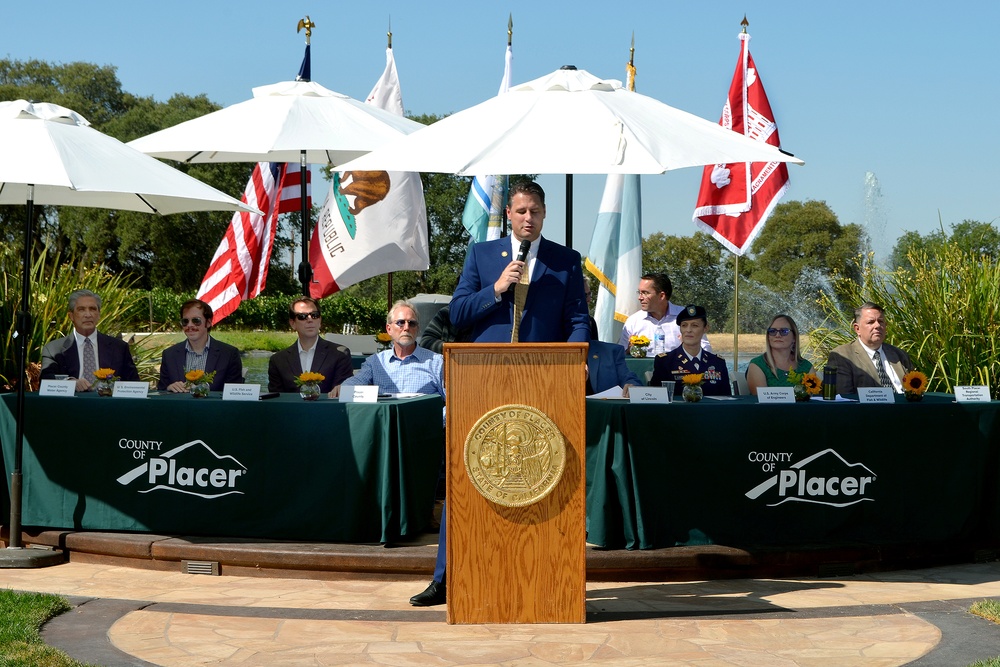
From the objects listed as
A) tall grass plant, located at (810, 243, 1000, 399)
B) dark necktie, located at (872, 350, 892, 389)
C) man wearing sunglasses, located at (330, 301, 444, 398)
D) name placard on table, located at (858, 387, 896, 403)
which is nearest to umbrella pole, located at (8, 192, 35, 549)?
man wearing sunglasses, located at (330, 301, 444, 398)

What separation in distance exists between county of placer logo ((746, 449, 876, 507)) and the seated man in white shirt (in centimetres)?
249

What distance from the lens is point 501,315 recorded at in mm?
5676

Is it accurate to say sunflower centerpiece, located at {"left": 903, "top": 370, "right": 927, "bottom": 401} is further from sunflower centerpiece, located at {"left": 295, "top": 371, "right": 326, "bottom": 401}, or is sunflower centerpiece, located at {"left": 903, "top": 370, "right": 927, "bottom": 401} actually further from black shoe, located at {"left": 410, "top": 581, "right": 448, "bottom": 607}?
sunflower centerpiece, located at {"left": 295, "top": 371, "right": 326, "bottom": 401}

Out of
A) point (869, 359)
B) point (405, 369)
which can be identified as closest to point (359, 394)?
point (405, 369)

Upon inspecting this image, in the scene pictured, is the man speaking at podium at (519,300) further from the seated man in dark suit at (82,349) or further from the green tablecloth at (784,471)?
the seated man in dark suit at (82,349)

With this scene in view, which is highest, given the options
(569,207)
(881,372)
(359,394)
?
(569,207)

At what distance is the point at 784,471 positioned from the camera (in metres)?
6.36

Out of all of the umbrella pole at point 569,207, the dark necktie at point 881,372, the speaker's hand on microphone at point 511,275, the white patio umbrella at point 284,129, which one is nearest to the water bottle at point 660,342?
the dark necktie at point 881,372

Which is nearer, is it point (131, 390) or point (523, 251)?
point (523, 251)

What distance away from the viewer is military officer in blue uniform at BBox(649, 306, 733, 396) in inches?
280

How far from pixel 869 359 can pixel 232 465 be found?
4189 millimetres

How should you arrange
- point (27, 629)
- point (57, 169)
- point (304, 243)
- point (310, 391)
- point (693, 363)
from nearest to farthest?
point (27, 629), point (57, 169), point (310, 391), point (693, 363), point (304, 243)

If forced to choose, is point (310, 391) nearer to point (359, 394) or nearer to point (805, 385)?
point (359, 394)

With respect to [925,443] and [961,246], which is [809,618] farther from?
[961,246]
